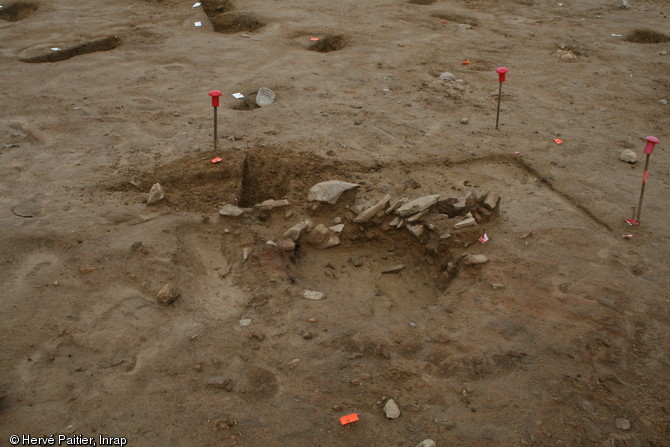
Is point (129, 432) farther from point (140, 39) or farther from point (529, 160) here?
point (140, 39)

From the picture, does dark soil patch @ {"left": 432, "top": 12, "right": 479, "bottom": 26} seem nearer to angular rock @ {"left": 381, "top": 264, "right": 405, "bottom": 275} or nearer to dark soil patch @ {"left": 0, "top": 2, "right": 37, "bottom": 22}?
angular rock @ {"left": 381, "top": 264, "right": 405, "bottom": 275}

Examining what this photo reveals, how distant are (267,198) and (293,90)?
232cm

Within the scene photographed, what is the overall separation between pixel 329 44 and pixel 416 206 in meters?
5.22

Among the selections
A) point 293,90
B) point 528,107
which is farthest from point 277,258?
point 528,107

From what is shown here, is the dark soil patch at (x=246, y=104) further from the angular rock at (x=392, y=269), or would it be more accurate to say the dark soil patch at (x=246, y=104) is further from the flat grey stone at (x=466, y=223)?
the flat grey stone at (x=466, y=223)

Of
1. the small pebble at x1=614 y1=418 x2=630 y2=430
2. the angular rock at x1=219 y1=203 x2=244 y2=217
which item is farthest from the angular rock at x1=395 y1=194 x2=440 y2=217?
the small pebble at x1=614 y1=418 x2=630 y2=430

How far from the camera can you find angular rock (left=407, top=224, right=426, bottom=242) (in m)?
4.42

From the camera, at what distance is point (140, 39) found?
8.58m

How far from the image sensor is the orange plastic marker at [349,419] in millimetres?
2859

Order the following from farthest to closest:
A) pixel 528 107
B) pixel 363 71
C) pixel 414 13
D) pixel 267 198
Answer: pixel 414 13 → pixel 363 71 → pixel 528 107 → pixel 267 198

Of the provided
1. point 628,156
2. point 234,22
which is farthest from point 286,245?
point 234,22

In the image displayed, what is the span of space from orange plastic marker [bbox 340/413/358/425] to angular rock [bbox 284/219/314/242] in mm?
1725

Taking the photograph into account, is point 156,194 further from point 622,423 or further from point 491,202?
point 622,423

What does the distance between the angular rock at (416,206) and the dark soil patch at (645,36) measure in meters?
6.84
